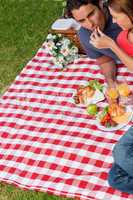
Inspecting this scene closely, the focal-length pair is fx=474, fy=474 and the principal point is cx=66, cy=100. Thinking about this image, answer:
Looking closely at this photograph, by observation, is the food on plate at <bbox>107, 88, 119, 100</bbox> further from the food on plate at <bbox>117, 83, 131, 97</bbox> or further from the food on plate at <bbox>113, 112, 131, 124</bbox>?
the food on plate at <bbox>113, 112, 131, 124</bbox>

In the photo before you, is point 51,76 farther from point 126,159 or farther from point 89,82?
point 126,159

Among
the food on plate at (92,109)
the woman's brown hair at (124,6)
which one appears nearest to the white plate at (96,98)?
the food on plate at (92,109)

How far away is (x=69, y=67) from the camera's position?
5137 mm

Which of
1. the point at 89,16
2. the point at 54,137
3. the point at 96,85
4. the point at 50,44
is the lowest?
the point at 54,137

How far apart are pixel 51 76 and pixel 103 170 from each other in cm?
155

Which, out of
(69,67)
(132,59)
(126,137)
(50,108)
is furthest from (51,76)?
(126,137)

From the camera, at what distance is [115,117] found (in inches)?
166

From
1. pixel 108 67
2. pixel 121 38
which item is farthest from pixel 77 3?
pixel 108 67

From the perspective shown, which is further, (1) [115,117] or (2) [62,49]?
(2) [62,49]

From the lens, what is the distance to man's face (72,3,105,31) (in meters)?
4.09

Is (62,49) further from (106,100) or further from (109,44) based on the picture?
(109,44)

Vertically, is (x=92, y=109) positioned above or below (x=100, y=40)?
below

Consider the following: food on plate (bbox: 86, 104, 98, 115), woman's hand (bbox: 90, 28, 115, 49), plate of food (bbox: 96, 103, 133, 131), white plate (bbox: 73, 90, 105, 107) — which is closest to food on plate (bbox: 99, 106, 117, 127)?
plate of food (bbox: 96, 103, 133, 131)

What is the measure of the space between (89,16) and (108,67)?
74 centimetres
